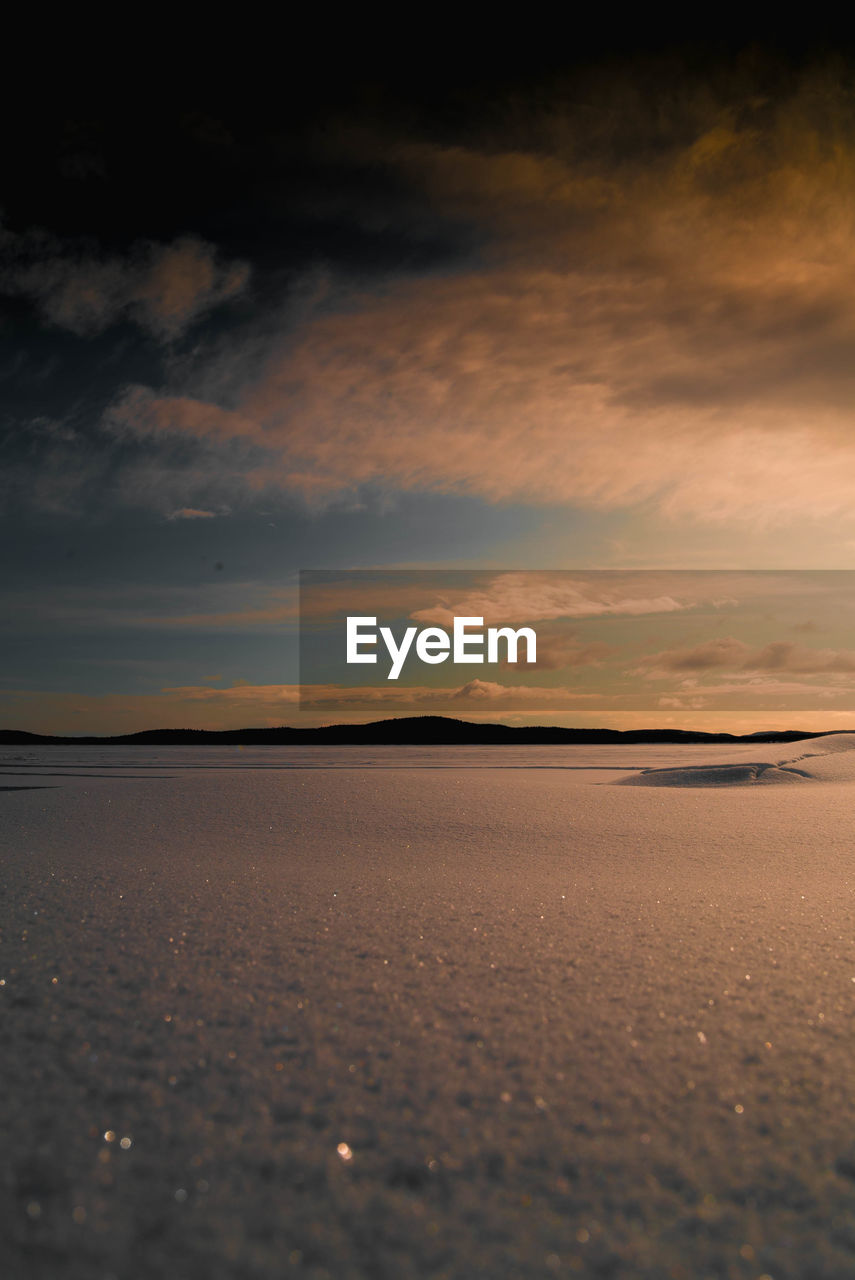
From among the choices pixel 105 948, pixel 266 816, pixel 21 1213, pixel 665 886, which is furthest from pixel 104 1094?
pixel 266 816

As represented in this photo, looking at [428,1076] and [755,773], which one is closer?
[428,1076]

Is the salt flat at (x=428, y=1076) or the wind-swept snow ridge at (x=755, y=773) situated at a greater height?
the salt flat at (x=428, y=1076)

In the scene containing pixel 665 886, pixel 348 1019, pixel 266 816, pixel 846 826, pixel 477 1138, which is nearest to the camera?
pixel 477 1138

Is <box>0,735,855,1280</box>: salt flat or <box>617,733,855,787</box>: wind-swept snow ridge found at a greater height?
<box>0,735,855,1280</box>: salt flat

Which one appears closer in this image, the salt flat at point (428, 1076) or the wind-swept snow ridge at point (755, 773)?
the salt flat at point (428, 1076)

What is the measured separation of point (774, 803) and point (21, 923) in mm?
4543

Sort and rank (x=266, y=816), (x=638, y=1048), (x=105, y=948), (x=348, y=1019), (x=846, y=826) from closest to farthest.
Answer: (x=638, y=1048)
(x=348, y=1019)
(x=105, y=948)
(x=846, y=826)
(x=266, y=816)

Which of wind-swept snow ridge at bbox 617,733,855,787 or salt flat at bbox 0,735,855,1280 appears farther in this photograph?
wind-swept snow ridge at bbox 617,733,855,787

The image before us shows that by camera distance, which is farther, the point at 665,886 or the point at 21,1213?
the point at 665,886

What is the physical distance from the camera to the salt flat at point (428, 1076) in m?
0.94

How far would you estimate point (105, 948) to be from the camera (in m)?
1.97

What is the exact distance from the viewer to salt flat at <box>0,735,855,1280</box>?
37.0 inches

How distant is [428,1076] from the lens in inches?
50.6

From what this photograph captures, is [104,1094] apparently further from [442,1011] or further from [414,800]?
[414,800]
